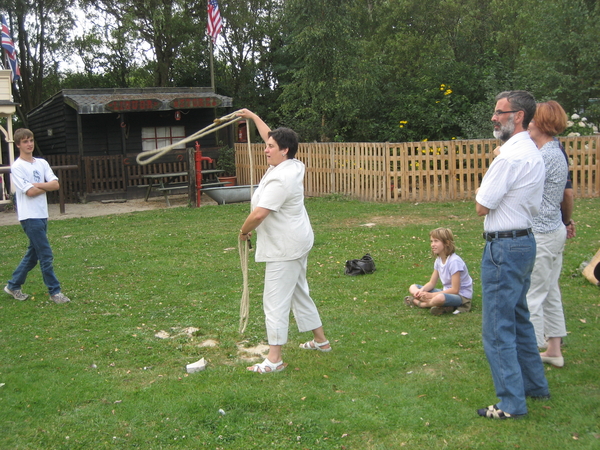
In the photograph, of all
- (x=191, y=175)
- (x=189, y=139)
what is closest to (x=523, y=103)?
(x=189, y=139)

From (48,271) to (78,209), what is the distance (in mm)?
10249

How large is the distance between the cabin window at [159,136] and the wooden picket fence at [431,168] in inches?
314

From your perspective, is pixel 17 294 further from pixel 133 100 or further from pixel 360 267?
pixel 133 100

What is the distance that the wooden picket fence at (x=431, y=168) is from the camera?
46.1 feet

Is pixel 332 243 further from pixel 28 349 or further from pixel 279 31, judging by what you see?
pixel 279 31

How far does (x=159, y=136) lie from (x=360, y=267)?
14.9 m

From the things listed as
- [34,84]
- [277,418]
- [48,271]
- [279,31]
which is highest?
[279,31]

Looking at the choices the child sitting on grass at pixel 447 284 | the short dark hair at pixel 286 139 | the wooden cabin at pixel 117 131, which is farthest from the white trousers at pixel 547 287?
the wooden cabin at pixel 117 131

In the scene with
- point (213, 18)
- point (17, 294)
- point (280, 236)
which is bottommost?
point (17, 294)

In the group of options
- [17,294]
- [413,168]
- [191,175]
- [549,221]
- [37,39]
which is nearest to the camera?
[549,221]

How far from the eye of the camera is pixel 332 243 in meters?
10.0

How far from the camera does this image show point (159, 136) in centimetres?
2127

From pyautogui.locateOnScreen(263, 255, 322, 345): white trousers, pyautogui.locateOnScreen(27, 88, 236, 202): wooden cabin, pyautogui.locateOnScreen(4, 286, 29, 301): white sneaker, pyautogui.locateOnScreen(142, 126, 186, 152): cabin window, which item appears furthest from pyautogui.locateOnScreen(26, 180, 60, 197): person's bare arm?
pyautogui.locateOnScreen(142, 126, 186, 152): cabin window

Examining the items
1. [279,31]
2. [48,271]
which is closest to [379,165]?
[48,271]
